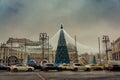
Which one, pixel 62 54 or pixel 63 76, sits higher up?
pixel 62 54

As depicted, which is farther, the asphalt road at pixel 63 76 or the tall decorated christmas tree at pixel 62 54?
the tall decorated christmas tree at pixel 62 54

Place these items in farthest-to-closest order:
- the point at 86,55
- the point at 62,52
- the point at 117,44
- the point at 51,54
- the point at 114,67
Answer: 1. the point at 86,55
2. the point at 51,54
3. the point at 117,44
4. the point at 62,52
5. the point at 114,67

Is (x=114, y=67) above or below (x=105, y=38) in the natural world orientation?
below

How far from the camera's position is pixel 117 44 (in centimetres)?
10275

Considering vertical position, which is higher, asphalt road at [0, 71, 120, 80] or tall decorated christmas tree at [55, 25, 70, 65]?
tall decorated christmas tree at [55, 25, 70, 65]

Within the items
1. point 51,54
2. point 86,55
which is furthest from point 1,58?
point 86,55

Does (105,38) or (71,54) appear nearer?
(105,38)

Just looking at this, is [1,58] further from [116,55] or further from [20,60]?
[116,55]

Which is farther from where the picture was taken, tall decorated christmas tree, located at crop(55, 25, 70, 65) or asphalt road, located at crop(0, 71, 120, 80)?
tall decorated christmas tree, located at crop(55, 25, 70, 65)

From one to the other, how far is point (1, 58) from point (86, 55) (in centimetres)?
5512

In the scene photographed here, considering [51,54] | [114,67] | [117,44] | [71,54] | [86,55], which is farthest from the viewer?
[86,55]

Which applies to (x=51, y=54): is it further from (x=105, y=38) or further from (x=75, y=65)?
(x=75, y=65)

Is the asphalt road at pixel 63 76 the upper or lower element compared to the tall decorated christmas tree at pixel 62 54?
lower

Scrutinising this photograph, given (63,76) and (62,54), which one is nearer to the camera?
(63,76)
